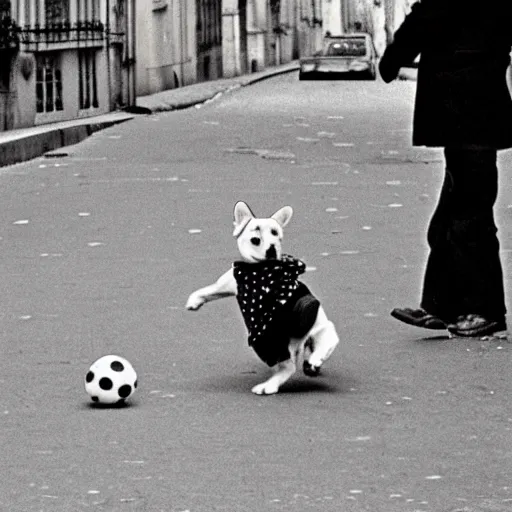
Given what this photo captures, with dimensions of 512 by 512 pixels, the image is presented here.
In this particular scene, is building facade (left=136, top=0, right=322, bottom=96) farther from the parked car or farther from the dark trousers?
the dark trousers

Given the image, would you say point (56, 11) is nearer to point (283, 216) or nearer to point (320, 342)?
point (283, 216)

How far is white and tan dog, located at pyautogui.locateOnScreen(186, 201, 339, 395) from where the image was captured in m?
6.71

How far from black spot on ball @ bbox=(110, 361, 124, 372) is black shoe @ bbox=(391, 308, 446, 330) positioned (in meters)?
1.70

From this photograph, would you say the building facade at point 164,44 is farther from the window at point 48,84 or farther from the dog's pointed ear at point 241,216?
the dog's pointed ear at point 241,216

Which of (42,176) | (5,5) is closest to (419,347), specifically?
(42,176)

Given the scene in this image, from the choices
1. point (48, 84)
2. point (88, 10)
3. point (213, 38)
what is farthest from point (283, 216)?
point (213, 38)

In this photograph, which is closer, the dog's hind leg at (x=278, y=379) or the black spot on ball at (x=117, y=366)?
the black spot on ball at (x=117, y=366)

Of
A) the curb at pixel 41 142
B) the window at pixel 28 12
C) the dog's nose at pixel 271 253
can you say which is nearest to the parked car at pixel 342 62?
the curb at pixel 41 142

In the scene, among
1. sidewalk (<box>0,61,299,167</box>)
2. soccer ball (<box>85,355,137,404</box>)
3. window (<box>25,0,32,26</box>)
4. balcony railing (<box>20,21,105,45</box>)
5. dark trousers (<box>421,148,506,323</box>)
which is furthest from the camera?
balcony railing (<box>20,21,105,45</box>)

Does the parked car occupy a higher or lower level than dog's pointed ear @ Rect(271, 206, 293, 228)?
lower

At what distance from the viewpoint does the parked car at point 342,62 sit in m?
50.1

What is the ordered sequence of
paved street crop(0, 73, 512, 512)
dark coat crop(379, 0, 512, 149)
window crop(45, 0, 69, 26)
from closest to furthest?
paved street crop(0, 73, 512, 512) < dark coat crop(379, 0, 512, 149) < window crop(45, 0, 69, 26)

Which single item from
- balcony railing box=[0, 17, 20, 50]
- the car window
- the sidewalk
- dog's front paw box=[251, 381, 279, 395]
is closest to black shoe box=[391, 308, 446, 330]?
dog's front paw box=[251, 381, 279, 395]

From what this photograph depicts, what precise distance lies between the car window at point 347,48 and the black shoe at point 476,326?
45358mm
